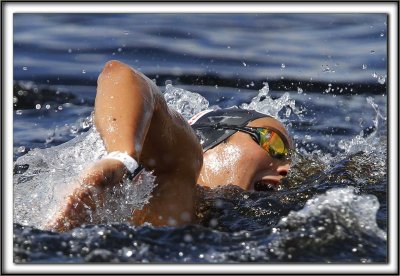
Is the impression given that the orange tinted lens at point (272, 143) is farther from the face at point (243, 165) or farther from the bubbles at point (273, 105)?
the bubbles at point (273, 105)

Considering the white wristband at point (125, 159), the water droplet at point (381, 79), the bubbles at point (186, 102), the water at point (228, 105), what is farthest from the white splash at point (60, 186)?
the water droplet at point (381, 79)

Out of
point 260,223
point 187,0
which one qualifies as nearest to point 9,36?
point 187,0

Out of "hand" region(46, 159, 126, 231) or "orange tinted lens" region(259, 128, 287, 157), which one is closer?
"hand" region(46, 159, 126, 231)

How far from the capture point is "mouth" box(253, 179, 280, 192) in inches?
218

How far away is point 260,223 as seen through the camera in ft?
15.7

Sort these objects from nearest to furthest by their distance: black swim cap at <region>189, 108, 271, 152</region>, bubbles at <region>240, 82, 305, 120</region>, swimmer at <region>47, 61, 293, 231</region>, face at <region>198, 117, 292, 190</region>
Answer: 1. swimmer at <region>47, 61, 293, 231</region>
2. face at <region>198, 117, 292, 190</region>
3. black swim cap at <region>189, 108, 271, 152</region>
4. bubbles at <region>240, 82, 305, 120</region>

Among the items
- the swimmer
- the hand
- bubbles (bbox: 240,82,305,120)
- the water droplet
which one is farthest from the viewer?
the water droplet

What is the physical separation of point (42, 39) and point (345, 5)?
486cm

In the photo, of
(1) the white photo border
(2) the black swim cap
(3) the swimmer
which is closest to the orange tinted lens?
(3) the swimmer

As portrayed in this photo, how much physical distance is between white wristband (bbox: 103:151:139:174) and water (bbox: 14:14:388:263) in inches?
10.3

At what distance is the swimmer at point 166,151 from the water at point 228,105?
→ 5.6 inches

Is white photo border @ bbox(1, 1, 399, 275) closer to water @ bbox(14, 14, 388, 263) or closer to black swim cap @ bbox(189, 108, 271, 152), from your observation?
water @ bbox(14, 14, 388, 263)

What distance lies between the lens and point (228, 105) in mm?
7848

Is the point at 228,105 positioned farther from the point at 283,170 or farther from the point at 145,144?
the point at 145,144
